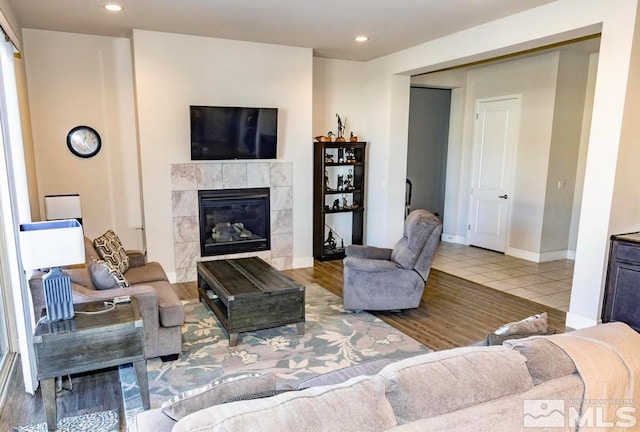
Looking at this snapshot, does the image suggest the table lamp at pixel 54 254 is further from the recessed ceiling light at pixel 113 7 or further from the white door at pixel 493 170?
the white door at pixel 493 170

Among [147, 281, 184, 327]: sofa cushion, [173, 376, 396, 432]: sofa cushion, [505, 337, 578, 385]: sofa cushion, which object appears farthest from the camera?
[147, 281, 184, 327]: sofa cushion

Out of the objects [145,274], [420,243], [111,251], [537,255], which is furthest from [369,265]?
[537,255]

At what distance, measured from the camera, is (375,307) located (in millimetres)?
4152

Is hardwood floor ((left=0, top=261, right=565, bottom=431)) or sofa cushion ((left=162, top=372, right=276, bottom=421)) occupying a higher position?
sofa cushion ((left=162, top=372, right=276, bottom=421))

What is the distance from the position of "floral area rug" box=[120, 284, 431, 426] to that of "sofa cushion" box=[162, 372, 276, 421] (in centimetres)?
162

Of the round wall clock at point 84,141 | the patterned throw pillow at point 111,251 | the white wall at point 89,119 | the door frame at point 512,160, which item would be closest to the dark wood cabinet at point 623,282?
the door frame at point 512,160

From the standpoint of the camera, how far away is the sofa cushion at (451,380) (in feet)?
4.19

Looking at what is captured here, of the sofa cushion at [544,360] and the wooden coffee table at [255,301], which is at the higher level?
the sofa cushion at [544,360]

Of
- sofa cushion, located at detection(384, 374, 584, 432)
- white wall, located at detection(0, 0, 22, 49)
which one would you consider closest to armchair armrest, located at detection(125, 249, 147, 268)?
white wall, located at detection(0, 0, 22, 49)

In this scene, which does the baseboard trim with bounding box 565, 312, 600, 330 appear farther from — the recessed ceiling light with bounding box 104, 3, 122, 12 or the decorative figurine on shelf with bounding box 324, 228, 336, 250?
the recessed ceiling light with bounding box 104, 3, 122, 12

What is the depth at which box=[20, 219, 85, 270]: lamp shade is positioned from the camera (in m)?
2.33

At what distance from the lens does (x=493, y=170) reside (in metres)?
6.87

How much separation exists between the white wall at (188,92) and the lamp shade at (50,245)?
2.56 metres

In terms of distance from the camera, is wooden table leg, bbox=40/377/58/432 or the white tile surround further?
the white tile surround
